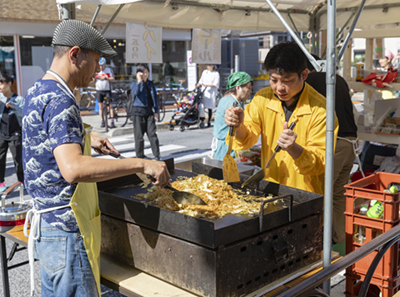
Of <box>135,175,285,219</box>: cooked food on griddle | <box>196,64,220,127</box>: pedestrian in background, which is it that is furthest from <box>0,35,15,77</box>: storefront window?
<box>135,175,285,219</box>: cooked food on griddle

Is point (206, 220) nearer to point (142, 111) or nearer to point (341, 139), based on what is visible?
point (341, 139)

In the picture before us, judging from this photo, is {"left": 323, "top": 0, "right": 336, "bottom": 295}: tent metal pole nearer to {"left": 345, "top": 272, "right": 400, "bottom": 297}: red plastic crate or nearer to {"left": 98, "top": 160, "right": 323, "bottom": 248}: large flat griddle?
{"left": 98, "top": 160, "right": 323, "bottom": 248}: large flat griddle

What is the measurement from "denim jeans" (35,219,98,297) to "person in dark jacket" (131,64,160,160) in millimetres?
6899

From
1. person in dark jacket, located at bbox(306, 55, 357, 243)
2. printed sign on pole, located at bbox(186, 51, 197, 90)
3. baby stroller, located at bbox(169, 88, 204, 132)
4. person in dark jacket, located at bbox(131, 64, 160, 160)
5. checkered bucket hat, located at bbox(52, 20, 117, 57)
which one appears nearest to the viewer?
checkered bucket hat, located at bbox(52, 20, 117, 57)

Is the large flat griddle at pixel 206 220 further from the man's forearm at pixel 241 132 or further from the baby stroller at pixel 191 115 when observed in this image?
the baby stroller at pixel 191 115

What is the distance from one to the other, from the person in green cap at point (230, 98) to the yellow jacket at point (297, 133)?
1.78 m

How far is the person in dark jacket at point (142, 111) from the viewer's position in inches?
350

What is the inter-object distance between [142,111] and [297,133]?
6.49m

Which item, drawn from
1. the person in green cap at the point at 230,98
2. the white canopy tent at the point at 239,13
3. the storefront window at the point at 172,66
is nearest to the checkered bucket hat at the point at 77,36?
the white canopy tent at the point at 239,13

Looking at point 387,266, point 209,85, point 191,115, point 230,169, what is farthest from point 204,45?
point 387,266

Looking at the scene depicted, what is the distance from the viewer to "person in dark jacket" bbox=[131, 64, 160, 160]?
29.2 ft

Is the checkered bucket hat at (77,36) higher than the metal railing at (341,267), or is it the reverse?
the checkered bucket hat at (77,36)

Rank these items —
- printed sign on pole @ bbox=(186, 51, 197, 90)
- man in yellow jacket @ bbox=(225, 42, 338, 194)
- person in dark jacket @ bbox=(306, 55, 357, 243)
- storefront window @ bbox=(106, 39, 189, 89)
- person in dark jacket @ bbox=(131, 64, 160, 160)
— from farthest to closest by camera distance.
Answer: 1. storefront window @ bbox=(106, 39, 189, 89)
2. printed sign on pole @ bbox=(186, 51, 197, 90)
3. person in dark jacket @ bbox=(131, 64, 160, 160)
4. person in dark jacket @ bbox=(306, 55, 357, 243)
5. man in yellow jacket @ bbox=(225, 42, 338, 194)

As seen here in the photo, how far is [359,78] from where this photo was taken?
530cm
